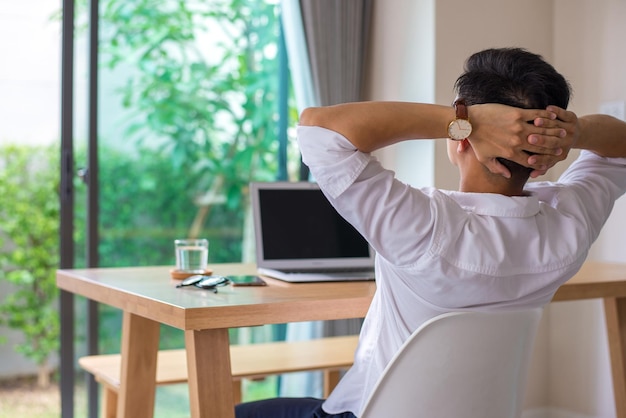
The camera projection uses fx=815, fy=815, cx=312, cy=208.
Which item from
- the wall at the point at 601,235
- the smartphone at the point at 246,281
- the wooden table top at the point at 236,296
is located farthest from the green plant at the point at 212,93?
the smartphone at the point at 246,281

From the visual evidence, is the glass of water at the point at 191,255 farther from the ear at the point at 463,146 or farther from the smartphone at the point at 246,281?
the ear at the point at 463,146

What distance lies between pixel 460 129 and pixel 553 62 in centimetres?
243

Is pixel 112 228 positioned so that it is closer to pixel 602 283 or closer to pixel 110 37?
pixel 110 37

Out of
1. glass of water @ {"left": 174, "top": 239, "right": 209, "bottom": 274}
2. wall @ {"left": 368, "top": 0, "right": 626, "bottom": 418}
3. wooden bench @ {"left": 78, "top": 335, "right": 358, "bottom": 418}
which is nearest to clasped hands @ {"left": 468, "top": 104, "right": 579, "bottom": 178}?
glass of water @ {"left": 174, "top": 239, "right": 209, "bottom": 274}

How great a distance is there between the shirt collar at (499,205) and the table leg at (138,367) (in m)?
1.10

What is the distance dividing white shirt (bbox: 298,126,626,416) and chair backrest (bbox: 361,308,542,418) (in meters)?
0.07

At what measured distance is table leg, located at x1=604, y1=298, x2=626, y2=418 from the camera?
252 centimetres

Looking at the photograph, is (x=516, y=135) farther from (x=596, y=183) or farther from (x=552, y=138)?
(x=596, y=183)

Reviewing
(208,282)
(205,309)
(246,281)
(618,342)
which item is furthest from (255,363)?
(618,342)

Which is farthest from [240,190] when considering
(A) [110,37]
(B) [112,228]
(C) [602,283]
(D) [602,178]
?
(D) [602,178]

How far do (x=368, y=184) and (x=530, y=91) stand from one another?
0.30 m

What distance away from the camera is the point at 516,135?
1191 millimetres

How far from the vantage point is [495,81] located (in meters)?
1.24

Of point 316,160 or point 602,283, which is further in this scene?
point 602,283
